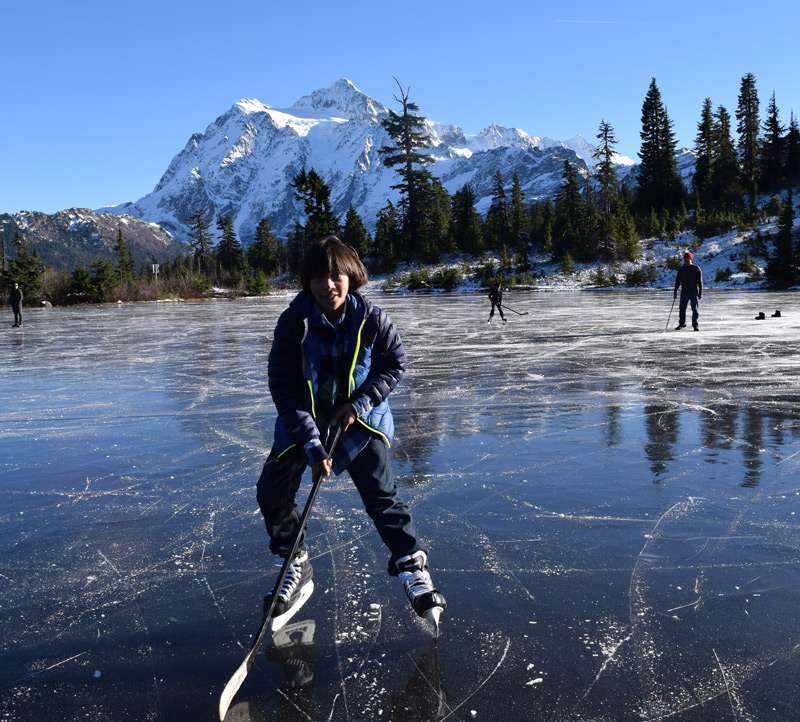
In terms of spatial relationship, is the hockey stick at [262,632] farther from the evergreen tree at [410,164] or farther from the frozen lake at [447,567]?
the evergreen tree at [410,164]

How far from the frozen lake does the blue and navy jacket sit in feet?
2.57

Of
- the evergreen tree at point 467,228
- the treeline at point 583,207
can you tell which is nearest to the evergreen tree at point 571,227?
the treeline at point 583,207

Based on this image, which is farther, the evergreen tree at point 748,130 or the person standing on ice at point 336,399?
the evergreen tree at point 748,130

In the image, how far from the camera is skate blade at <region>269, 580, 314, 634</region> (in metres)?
2.78

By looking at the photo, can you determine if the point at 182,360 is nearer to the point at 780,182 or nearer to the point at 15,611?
the point at 15,611

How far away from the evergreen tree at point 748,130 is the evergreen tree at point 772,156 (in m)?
0.92

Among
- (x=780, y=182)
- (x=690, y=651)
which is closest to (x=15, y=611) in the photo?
(x=690, y=651)

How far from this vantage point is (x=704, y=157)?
214ft

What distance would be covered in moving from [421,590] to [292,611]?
0.56m

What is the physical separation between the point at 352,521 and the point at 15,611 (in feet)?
5.73

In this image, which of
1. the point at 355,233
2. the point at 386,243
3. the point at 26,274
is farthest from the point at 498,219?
the point at 26,274

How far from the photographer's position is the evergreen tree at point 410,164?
61.9 meters

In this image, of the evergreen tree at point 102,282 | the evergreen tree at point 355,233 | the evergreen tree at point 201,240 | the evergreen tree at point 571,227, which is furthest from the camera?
the evergreen tree at point 201,240

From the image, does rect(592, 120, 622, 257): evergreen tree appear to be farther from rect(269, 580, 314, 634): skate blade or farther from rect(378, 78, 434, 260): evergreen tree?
rect(269, 580, 314, 634): skate blade
